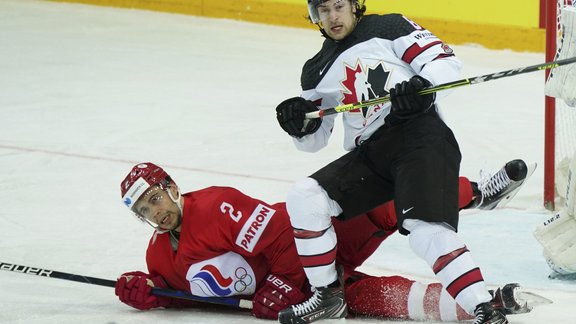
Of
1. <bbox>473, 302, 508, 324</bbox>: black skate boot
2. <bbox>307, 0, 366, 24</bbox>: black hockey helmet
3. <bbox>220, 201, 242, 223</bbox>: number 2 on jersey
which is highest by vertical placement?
<bbox>307, 0, 366, 24</bbox>: black hockey helmet

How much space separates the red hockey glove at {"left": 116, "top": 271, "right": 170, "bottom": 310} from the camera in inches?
126

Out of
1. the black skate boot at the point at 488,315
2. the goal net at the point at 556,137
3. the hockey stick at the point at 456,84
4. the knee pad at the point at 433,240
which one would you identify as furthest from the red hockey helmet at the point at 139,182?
the goal net at the point at 556,137

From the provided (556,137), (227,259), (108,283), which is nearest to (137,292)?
(108,283)

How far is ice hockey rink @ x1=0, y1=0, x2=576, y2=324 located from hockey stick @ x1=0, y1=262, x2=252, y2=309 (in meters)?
0.04

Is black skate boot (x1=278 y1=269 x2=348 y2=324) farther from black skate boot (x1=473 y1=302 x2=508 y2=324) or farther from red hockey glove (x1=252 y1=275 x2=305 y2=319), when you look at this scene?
black skate boot (x1=473 y1=302 x2=508 y2=324)

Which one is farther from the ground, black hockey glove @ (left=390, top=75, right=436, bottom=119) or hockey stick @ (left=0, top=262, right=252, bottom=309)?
black hockey glove @ (left=390, top=75, right=436, bottom=119)

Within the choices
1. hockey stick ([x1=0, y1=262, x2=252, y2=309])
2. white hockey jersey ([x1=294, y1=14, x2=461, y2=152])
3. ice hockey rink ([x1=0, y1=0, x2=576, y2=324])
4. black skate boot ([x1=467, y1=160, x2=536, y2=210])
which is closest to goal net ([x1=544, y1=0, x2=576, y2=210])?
A: ice hockey rink ([x1=0, y1=0, x2=576, y2=324])

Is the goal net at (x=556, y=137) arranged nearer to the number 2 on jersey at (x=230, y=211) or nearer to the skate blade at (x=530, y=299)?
the skate blade at (x=530, y=299)

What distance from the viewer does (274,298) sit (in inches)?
123

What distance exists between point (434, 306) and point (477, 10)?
4.73 metres

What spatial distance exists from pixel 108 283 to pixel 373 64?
94 cm

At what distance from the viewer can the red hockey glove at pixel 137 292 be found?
10.5 feet

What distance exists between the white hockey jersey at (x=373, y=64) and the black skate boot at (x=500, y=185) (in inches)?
18.6

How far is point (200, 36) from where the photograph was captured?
808cm
